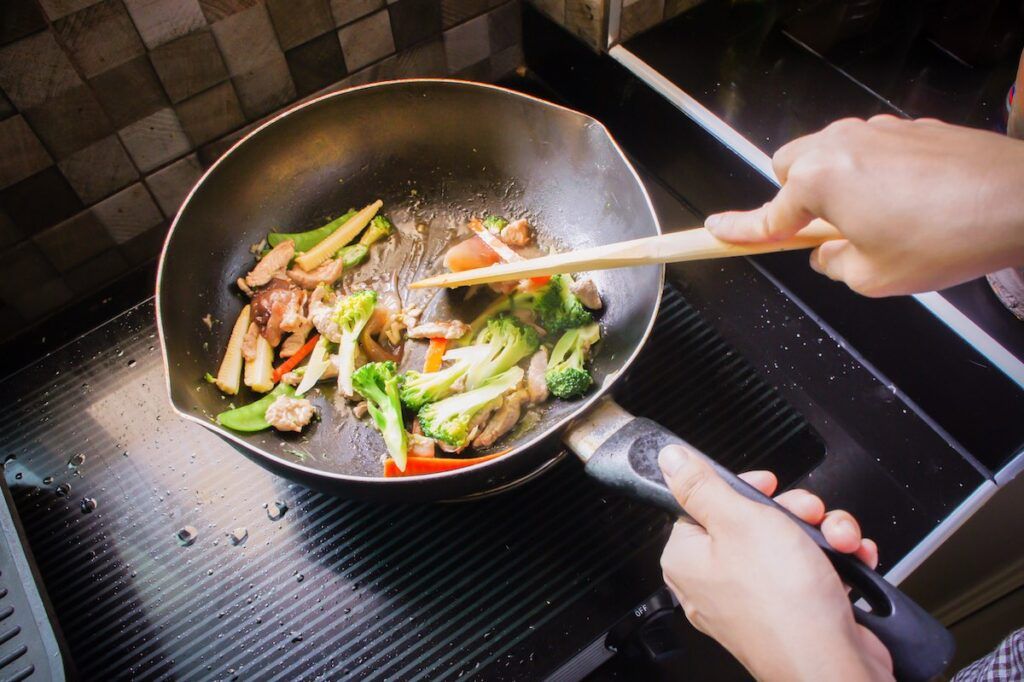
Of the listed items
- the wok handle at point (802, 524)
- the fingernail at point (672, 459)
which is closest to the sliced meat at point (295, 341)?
the wok handle at point (802, 524)

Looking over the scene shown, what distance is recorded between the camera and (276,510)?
1084 mm

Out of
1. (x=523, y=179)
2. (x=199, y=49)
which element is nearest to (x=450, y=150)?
(x=523, y=179)

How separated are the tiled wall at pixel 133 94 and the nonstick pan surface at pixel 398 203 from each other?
0.36 ft

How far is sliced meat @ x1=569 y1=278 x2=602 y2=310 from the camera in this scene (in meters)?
1.21

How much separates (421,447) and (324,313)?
1.06 feet

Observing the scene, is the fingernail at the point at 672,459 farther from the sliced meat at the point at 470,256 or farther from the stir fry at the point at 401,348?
the sliced meat at the point at 470,256

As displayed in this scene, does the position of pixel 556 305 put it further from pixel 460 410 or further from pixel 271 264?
pixel 271 264

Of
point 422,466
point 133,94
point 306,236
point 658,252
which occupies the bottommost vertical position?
point 422,466

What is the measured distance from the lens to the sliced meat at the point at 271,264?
126cm

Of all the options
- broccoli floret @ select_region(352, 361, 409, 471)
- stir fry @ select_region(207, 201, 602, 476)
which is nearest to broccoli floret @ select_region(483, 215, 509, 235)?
stir fry @ select_region(207, 201, 602, 476)

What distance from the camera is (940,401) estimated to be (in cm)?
114

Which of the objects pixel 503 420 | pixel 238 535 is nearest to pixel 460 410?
pixel 503 420

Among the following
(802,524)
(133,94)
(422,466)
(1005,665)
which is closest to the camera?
(802,524)

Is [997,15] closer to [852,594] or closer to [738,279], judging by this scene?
[738,279]
